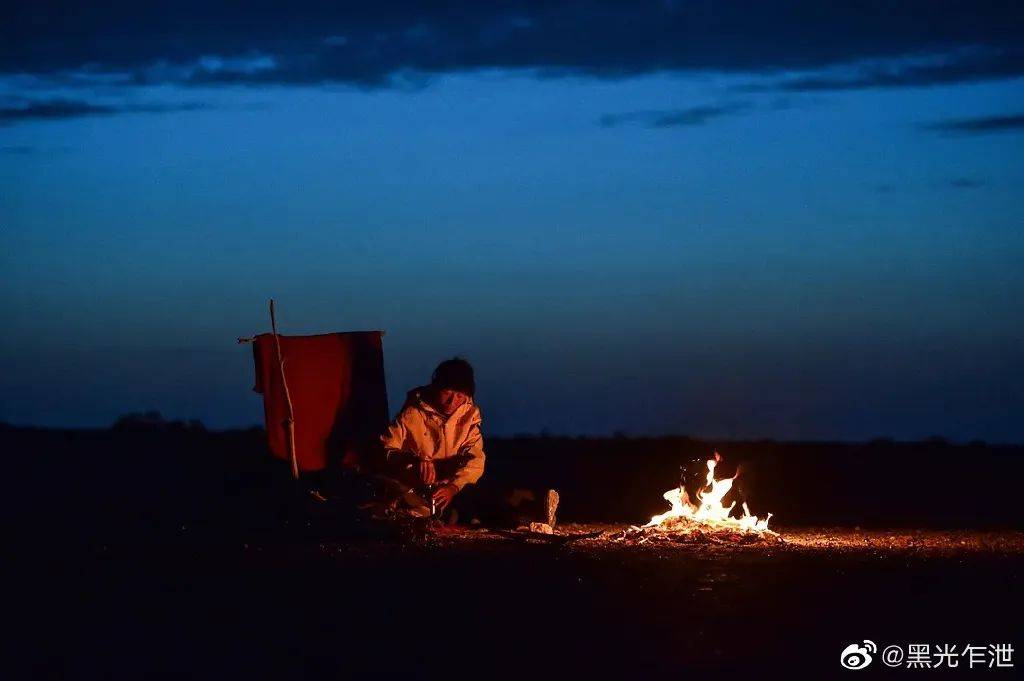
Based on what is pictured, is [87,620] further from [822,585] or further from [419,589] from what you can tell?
[822,585]

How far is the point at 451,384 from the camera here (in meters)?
12.0

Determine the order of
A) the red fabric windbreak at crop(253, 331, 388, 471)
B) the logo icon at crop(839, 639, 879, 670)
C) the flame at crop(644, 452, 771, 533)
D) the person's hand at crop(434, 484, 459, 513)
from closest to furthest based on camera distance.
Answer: the logo icon at crop(839, 639, 879, 670) → the flame at crop(644, 452, 771, 533) → the person's hand at crop(434, 484, 459, 513) → the red fabric windbreak at crop(253, 331, 388, 471)

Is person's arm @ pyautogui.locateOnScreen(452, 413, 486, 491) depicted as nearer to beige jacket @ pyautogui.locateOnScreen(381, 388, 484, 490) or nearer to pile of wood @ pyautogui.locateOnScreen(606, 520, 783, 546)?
beige jacket @ pyautogui.locateOnScreen(381, 388, 484, 490)

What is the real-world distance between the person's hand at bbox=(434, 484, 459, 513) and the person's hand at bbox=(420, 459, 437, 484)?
14 cm

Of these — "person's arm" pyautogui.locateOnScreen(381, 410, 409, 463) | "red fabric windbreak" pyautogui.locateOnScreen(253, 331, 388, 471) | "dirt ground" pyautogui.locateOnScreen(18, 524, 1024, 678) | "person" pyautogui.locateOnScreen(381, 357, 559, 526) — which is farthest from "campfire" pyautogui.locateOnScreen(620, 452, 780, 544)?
"red fabric windbreak" pyautogui.locateOnScreen(253, 331, 388, 471)

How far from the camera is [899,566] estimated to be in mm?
9859

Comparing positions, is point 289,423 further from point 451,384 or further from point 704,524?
point 704,524

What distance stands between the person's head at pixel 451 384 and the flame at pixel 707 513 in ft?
6.36

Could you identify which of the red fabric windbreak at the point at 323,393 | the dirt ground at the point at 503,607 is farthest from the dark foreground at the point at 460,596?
the red fabric windbreak at the point at 323,393

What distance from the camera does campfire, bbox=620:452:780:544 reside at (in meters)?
11.3

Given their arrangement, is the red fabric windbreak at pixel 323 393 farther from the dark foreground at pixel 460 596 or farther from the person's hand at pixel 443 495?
the person's hand at pixel 443 495

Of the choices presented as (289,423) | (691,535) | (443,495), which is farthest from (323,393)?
(691,535)

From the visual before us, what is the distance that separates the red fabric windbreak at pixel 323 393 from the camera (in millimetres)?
13516

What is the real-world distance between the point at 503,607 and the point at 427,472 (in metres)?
3.88
